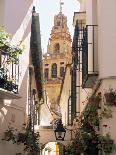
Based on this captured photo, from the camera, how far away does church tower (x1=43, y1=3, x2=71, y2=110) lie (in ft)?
185

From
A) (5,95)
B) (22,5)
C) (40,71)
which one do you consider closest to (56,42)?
(40,71)

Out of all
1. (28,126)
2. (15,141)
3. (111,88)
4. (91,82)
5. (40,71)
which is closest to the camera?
(111,88)

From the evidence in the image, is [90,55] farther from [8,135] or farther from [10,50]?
[8,135]

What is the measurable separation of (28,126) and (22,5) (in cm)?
423

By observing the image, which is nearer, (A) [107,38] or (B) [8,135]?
(A) [107,38]

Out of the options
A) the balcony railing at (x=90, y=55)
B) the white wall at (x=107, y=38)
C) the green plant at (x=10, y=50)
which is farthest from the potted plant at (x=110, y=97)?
the green plant at (x=10, y=50)

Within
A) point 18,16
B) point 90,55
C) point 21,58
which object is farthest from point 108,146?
point 18,16

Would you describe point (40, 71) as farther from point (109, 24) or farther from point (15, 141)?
point (109, 24)

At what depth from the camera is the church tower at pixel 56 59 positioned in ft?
185

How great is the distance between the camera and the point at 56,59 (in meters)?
57.6

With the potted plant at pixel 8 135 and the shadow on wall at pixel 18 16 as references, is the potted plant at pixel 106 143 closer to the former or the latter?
the potted plant at pixel 8 135

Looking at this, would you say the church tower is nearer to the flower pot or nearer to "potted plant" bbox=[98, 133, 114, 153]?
the flower pot

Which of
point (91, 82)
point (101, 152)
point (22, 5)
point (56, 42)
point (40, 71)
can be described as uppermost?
point (56, 42)

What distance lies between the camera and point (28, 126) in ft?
47.5
